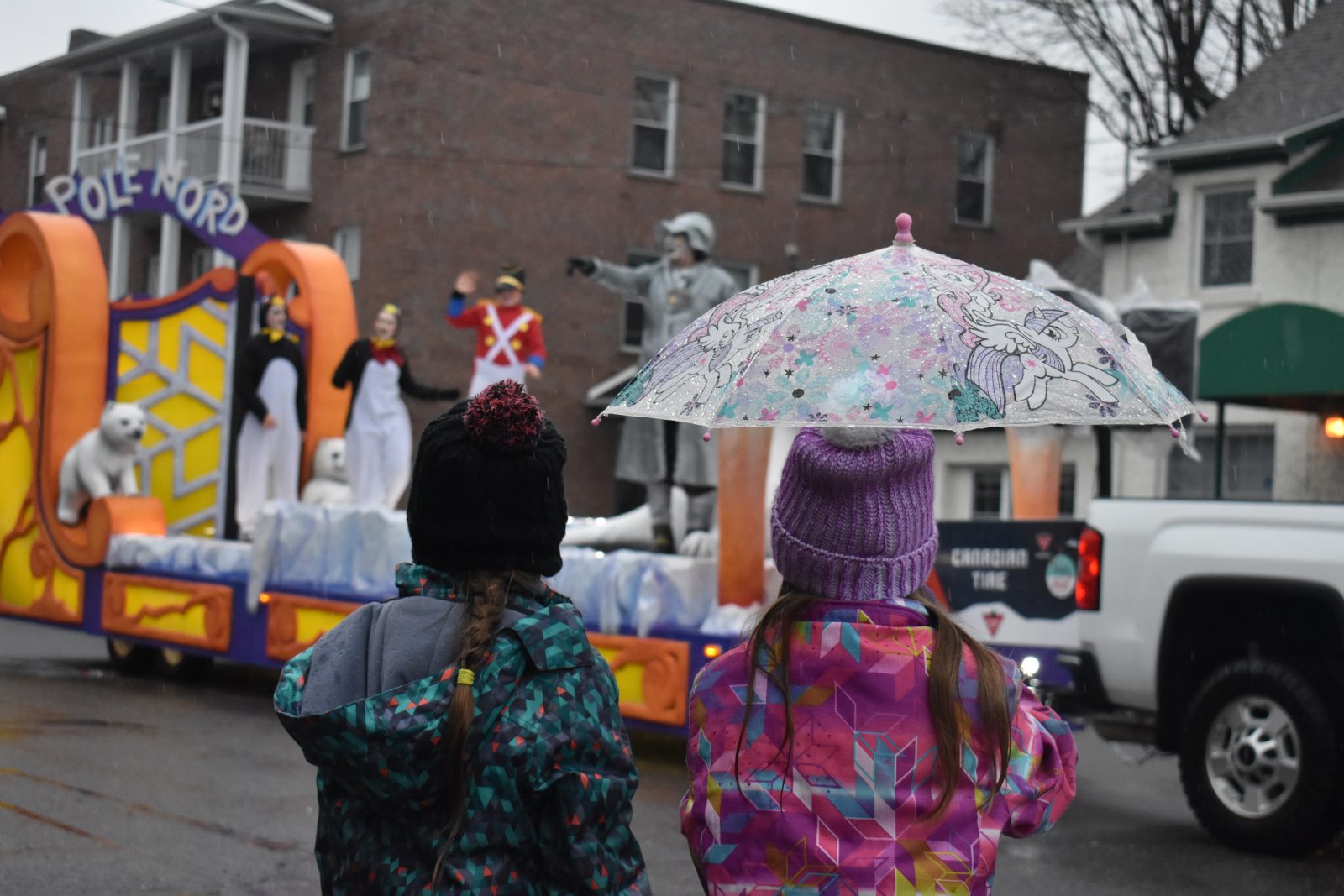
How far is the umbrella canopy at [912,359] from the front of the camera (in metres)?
3.07

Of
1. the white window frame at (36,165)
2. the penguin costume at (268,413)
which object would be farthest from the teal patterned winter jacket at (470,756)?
the white window frame at (36,165)

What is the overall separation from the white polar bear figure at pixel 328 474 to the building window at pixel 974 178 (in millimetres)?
19620

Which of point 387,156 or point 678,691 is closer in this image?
point 678,691

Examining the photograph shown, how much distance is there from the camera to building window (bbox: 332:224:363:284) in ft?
86.9

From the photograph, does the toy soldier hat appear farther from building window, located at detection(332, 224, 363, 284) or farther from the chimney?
the chimney

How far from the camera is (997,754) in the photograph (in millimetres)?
2719

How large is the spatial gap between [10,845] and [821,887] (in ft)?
15.4

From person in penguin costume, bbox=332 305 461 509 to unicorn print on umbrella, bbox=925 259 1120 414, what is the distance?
10012 mm

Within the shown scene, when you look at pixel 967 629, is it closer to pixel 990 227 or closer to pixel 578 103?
pixel 578 103

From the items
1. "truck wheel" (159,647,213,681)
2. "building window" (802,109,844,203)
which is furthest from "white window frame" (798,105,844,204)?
"truck wheel" (159,647,213,681)

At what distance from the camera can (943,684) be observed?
2.67m

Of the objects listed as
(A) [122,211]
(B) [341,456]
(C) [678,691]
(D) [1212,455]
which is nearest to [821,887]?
(C) [678,691]

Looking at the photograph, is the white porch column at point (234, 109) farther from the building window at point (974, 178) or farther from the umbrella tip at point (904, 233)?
the umbrella tip at point (904, 233)

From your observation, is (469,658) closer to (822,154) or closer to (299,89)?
(299,89)
